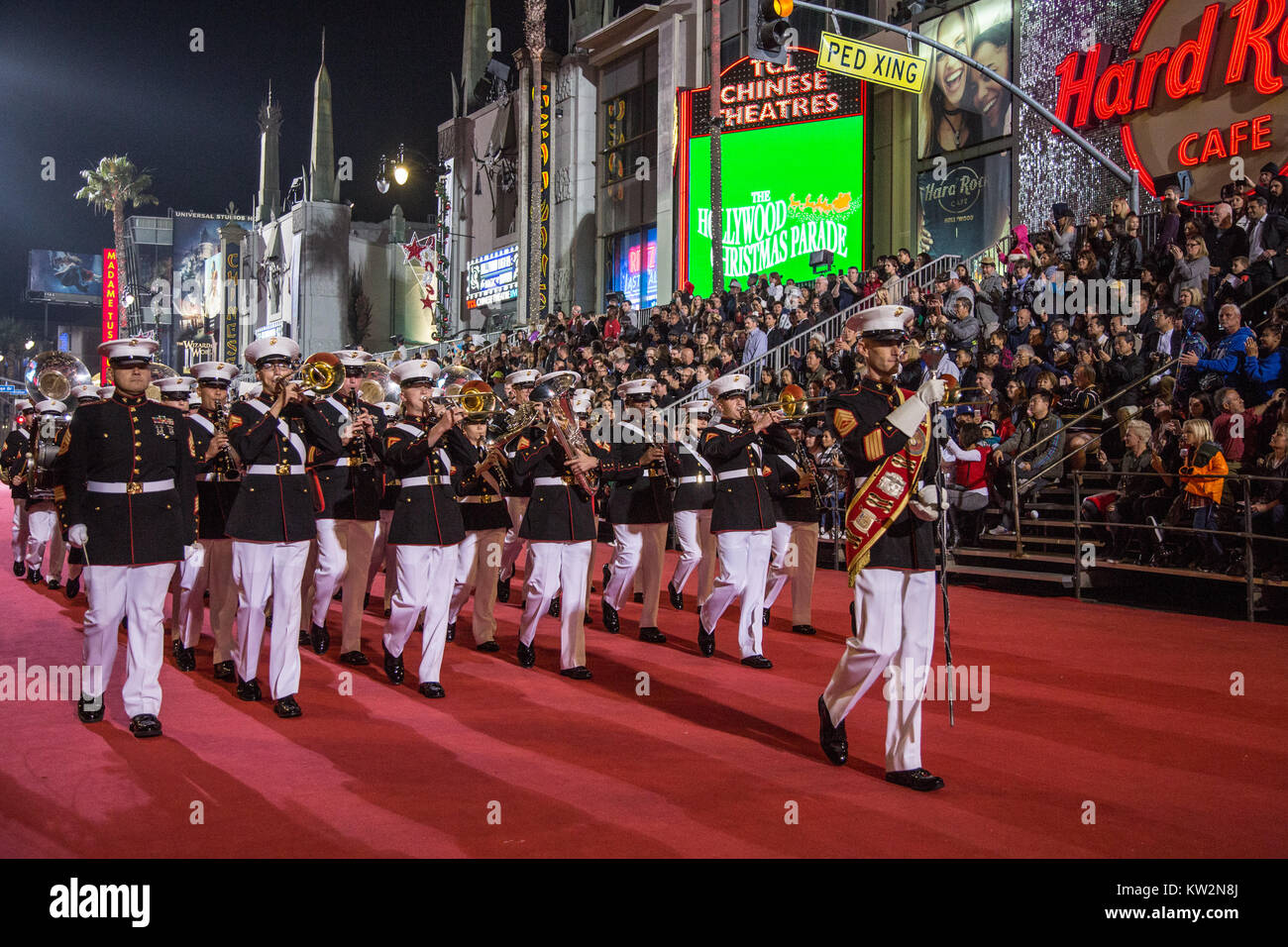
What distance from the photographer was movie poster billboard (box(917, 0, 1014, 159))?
2119cm

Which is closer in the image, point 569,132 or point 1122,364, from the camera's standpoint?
point 1122,364

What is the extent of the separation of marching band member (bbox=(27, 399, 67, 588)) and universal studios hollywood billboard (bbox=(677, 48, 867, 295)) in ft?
53.1

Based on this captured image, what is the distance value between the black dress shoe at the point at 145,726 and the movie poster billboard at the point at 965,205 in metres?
18.8

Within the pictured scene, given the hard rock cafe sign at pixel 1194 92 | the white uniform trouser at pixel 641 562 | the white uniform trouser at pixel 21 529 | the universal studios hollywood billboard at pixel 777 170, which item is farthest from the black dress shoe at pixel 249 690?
the universal studios hollywood billboard at pixel 777 170

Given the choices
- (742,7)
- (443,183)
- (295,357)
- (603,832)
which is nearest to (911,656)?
(603,832)

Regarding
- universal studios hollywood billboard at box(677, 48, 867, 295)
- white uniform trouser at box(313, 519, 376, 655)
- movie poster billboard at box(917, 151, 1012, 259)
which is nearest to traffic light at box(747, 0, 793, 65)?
white uniform trouser at box(313, 519, 376, 655)

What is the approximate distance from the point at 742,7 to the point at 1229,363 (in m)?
19.8

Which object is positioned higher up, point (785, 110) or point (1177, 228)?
point (785, 110)

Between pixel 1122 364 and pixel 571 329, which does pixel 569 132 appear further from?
pixel 1122 364

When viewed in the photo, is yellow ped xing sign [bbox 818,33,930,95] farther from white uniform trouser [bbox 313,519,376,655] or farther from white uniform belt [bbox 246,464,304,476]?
white uniform belt [bbox 246,464,304,476]

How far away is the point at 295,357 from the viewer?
768 centimetres

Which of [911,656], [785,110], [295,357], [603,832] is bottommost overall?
[603,832]

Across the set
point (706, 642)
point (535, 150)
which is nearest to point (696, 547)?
point (706, 642)

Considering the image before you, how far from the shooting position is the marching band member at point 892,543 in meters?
5.50
